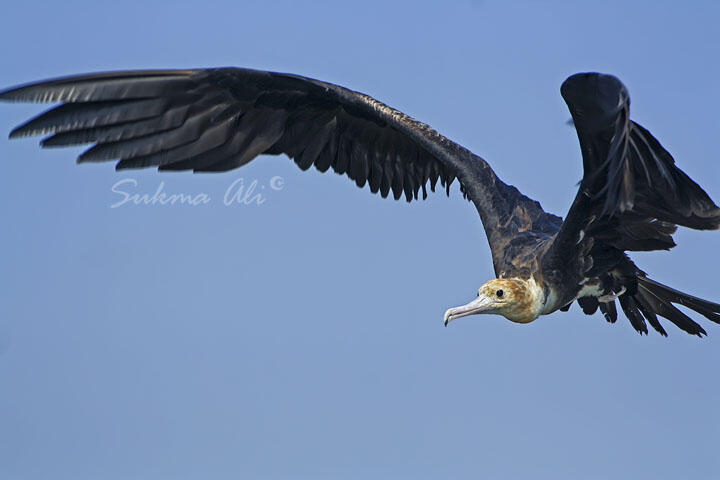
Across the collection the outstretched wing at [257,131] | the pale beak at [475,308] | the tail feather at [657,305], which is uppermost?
the outstretched wing at [257,131]

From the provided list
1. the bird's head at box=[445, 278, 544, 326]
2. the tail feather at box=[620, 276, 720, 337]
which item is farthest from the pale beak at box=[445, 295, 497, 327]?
the tail feather at box=[620, 276, 720, 337]

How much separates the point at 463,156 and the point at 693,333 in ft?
9.31

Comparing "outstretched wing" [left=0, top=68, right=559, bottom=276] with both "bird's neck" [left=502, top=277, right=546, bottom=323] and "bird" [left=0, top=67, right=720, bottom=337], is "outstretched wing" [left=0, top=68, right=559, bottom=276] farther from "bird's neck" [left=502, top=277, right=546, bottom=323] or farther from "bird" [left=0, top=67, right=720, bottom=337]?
"bird's neck" [left=502, top=277, right=546, bottom=323]

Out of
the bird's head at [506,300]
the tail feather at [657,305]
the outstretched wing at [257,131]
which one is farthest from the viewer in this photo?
the tail feather at [657,305]

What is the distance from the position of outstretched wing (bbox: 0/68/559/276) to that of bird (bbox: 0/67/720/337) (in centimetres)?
1

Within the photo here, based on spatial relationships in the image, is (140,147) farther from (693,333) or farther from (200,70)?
(693,333)

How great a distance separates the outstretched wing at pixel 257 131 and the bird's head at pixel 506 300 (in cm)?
50

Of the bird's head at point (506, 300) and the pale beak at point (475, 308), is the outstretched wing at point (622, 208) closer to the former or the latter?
the bird's head at point (506, 300)

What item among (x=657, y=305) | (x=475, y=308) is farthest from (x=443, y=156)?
(x=657, y=305)

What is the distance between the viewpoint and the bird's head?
336 inches

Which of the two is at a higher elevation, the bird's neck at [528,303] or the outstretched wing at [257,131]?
the outstretched wing at [257,131]

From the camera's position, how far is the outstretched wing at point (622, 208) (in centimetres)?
686

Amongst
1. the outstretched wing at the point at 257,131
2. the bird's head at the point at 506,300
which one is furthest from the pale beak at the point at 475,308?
the outstretched wing at the point at 257,131

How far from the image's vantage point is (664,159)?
7.39 meters
